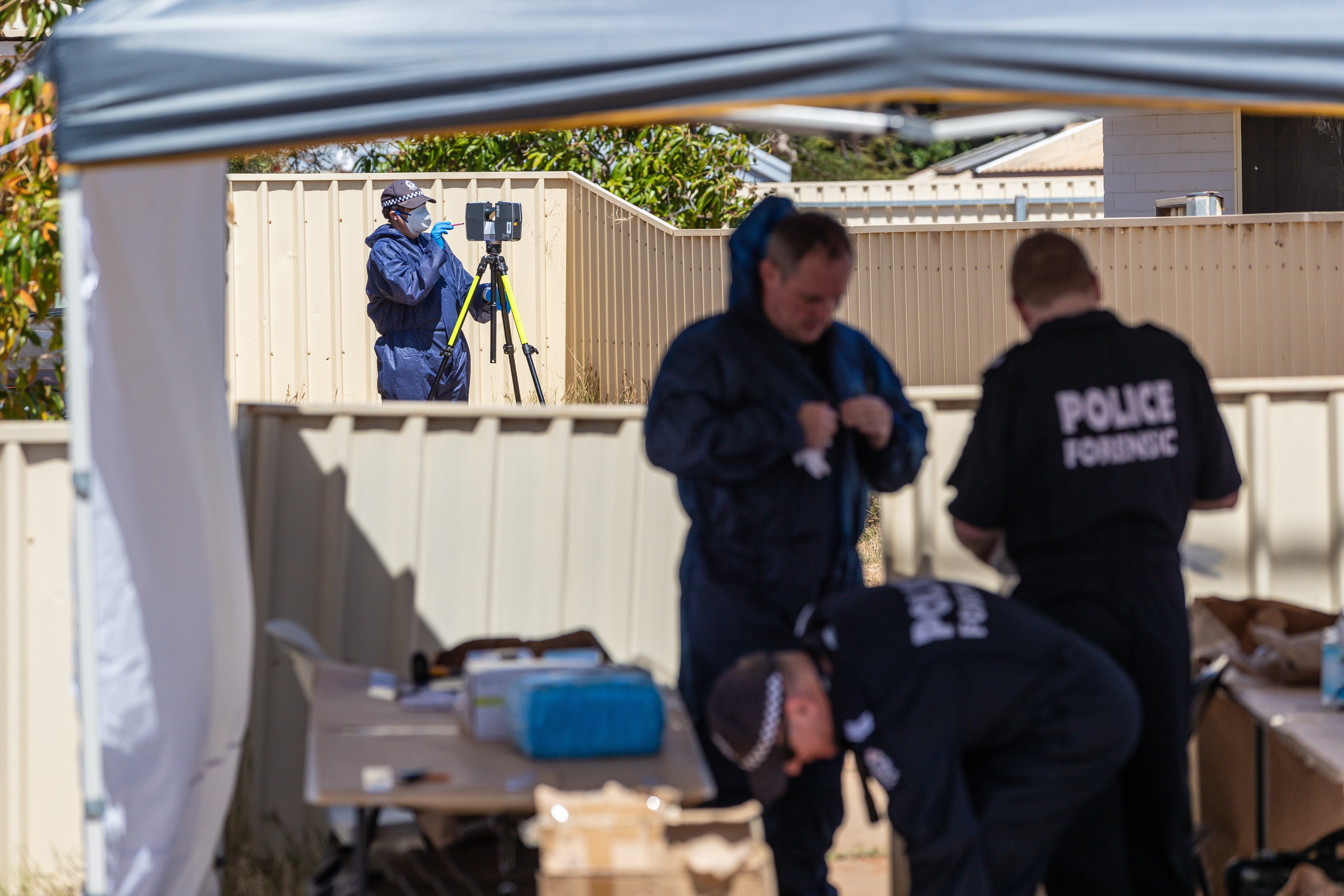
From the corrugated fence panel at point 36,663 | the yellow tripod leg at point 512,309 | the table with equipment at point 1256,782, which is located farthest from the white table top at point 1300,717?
the yellow tripod leg at point 512,309

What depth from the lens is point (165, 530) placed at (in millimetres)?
3314

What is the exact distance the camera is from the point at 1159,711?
10.8 ft

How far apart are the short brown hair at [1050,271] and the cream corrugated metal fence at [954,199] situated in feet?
40.8

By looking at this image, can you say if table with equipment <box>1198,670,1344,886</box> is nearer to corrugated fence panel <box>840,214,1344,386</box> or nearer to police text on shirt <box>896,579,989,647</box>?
police text on shirt <box>896,579,989,647</box>

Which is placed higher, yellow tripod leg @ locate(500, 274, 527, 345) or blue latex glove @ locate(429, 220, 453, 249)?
blue latex glove @ locate(429, 220, 453, 249)

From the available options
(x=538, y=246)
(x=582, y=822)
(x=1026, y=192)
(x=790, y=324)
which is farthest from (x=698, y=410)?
(x=1026, y=192)

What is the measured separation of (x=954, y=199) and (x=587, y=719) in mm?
17377

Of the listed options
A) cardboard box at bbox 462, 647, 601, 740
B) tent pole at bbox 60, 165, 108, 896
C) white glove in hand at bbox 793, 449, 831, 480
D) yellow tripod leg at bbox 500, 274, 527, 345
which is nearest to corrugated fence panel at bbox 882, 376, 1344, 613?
white glove in hand at bbox 793, 449, 831, 480

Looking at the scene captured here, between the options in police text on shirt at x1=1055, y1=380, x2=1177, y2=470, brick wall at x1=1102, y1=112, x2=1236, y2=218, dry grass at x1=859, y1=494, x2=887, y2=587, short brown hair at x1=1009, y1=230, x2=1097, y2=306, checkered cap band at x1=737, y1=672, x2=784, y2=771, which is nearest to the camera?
checkered cap band at x1=737, y1=672, x2=784, y2=771

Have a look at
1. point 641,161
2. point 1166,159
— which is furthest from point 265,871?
point 1166,159

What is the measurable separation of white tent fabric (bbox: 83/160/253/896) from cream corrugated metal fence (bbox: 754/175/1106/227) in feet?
41.3

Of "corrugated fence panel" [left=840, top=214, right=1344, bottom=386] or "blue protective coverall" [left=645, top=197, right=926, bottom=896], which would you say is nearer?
"blue protective coverall" [left=645, top=197, right=926, bottom=896]

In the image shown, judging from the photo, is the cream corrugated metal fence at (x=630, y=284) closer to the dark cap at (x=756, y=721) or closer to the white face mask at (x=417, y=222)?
the white face mask at (x=417, y=222)

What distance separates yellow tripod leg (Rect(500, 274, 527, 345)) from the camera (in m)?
10.1
